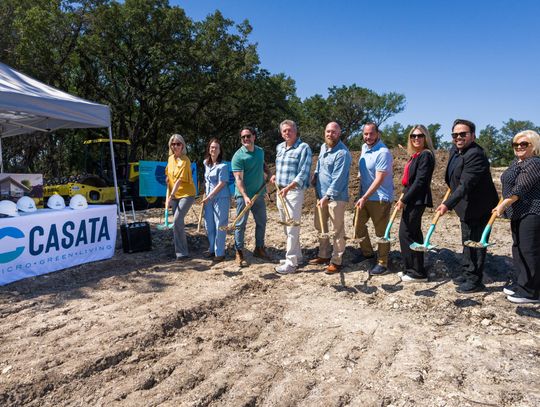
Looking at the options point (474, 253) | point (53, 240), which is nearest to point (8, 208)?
point (53, 240)

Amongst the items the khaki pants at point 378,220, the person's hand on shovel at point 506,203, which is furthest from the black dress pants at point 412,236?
the person's hand on shovel at point 506,203

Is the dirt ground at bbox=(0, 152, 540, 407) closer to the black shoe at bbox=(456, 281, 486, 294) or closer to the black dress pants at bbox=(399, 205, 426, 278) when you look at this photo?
the black shoe at bbox=(456, 281, 486, 294)

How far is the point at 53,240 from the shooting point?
4793 millimetres

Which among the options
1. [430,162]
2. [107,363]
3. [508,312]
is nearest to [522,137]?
[430,162]

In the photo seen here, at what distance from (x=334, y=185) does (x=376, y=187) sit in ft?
1.50

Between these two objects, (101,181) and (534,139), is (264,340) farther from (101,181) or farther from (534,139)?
(101,181)

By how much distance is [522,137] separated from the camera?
11.0 ft

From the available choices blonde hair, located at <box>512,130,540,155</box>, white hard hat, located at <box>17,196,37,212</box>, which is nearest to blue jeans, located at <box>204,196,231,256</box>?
white hard hat, located at <box>17,196,37,212</box>

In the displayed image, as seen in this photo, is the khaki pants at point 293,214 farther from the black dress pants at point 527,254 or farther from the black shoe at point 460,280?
the black dress pants at point 527,254

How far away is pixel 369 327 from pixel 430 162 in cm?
180

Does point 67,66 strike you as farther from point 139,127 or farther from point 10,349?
point 10,349

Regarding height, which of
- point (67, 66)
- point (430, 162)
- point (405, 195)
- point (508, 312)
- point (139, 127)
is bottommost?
point (508, 312)

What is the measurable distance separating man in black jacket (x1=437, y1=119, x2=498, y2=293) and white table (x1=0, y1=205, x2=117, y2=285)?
4.38 metres

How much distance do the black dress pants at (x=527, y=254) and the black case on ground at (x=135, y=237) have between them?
4815 millimetres
